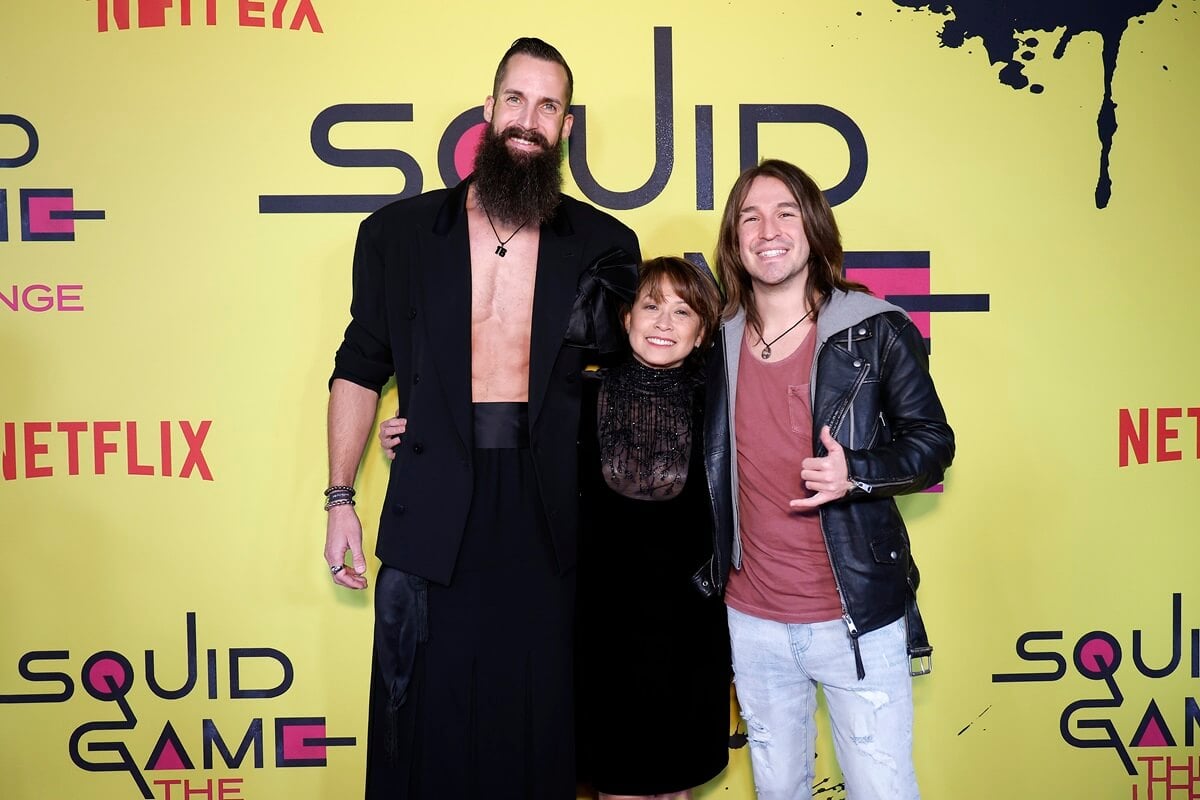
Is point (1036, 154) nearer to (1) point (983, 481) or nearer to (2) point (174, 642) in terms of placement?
(1) point (983, 481)

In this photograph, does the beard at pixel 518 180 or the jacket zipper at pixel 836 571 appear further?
the beard at pixel 518 180

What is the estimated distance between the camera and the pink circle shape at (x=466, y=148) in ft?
9.53

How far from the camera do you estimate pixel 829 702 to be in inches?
89.9

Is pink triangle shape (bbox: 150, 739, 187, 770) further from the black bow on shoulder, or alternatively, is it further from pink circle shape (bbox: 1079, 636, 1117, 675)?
pink circle shape (bbox: 1079, 636, 1117, 675)

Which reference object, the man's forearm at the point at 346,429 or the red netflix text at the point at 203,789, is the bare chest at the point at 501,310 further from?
the red netflix text at the point at 203,789

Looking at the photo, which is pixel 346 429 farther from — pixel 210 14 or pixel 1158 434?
pixel 1158 434

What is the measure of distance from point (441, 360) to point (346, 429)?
1.35ft

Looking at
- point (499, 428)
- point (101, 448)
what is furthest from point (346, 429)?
point (101, 448)

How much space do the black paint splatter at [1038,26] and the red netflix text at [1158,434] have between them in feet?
2.49

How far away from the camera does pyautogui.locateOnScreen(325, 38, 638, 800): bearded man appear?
2367 millimetres

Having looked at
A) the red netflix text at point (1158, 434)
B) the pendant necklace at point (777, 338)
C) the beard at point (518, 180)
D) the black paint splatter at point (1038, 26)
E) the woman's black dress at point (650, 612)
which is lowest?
the woman's black dress at point (650, 612)

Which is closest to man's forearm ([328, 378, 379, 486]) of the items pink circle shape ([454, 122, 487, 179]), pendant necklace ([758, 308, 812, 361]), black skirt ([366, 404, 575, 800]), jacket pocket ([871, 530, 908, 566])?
black skirt ([366, 404, 575, 800])

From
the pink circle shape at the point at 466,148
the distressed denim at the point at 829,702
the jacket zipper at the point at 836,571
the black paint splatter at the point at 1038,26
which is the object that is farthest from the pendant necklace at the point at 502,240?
Answer: the black paint splatter at the point at 1038,26

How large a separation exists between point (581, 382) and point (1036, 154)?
184cm
